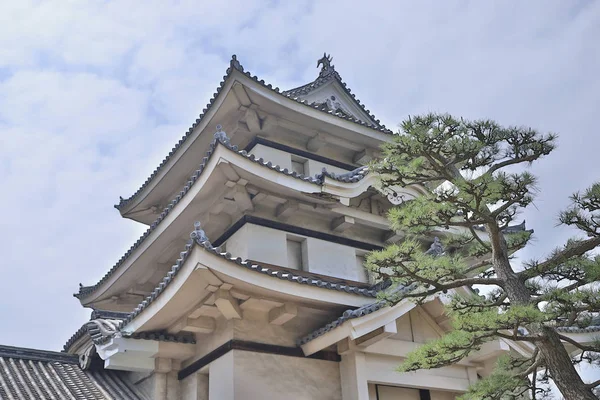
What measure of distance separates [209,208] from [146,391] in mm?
3514

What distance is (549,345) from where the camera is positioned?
19.6ft

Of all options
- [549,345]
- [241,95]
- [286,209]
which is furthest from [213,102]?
[549,345]

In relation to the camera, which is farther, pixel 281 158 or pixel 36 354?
pixel 281 158

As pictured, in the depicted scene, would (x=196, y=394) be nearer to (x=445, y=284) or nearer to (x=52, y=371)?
(x=52, y=371)

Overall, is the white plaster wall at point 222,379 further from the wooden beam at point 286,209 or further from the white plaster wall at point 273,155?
the white plaster wall at point 273,155

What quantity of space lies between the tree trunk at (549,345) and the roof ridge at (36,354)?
7938mm

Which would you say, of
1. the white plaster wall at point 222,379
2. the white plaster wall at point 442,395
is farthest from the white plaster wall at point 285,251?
the white plaster wall at point 442,395

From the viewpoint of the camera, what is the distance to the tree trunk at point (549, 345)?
5.67 meters

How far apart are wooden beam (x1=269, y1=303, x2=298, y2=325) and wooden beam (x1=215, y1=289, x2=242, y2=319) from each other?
1.84 ft

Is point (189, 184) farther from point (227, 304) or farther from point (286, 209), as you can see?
point (227, 304)

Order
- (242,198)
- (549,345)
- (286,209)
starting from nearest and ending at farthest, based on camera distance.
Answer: (549,345) < (242,198) < (286,209)

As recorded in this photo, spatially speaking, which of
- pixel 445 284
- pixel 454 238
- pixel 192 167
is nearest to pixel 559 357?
pixel 445 284

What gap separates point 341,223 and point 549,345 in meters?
5.59

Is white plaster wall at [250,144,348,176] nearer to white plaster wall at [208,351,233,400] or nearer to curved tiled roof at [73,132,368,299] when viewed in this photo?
curved tiled roof at [73,132,368,299]
